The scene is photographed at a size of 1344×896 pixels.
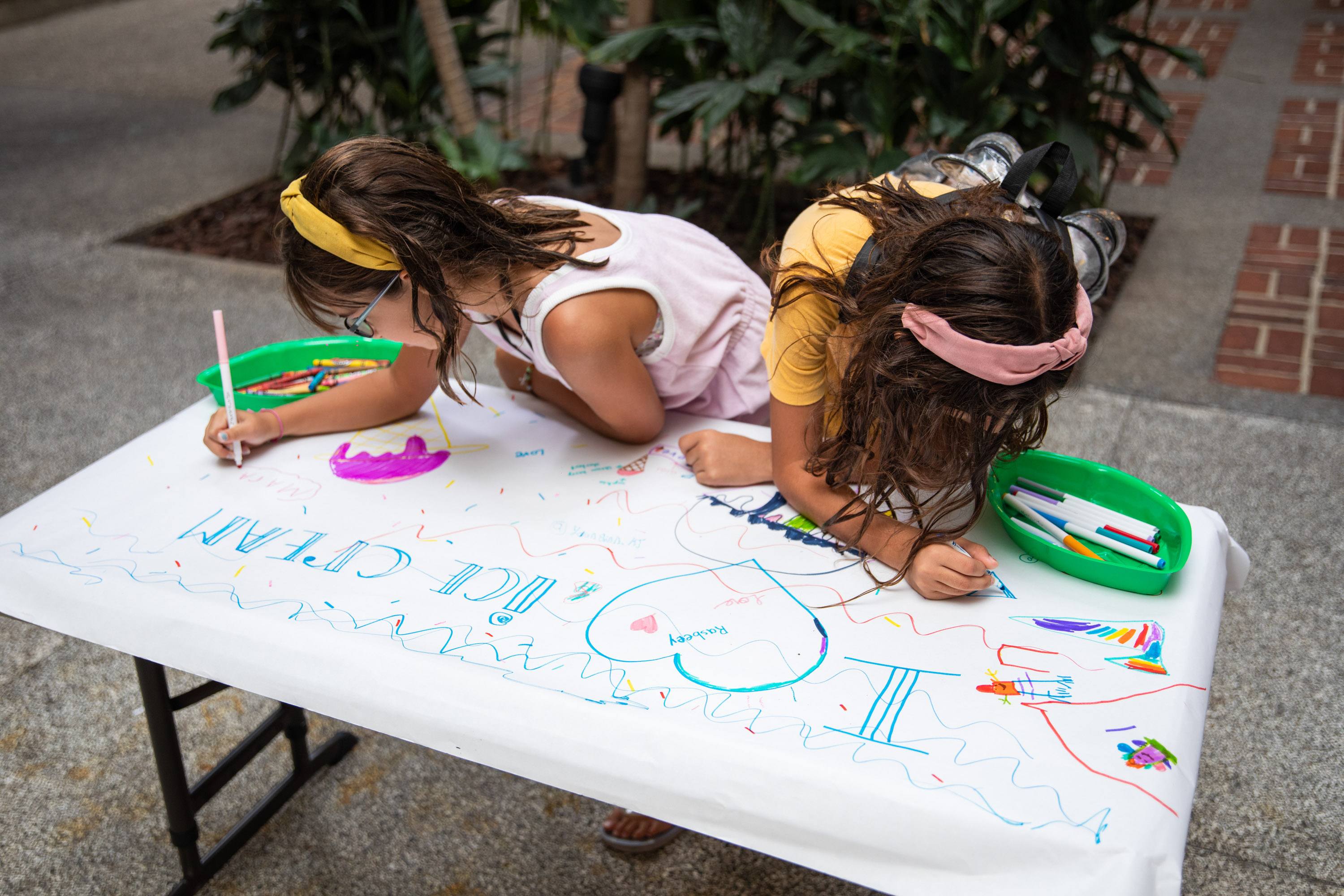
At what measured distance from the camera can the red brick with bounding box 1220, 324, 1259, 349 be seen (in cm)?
290

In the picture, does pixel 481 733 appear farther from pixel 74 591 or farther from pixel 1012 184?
pixel 1012 184

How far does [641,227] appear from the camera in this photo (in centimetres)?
144

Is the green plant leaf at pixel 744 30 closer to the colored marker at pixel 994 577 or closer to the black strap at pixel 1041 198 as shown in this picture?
the black strap at pixel 1041 198

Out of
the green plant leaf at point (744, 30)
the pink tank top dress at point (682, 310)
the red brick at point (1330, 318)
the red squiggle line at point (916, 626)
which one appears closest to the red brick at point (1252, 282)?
the red brick at point (1330, 318)

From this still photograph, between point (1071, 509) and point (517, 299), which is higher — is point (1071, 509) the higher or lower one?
the lower one

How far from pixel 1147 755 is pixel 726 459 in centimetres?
61

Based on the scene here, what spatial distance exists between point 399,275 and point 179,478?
0.43m

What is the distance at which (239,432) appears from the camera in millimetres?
1331

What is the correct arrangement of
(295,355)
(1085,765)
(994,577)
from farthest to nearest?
(295,355) → (994,577) → (1085,765)

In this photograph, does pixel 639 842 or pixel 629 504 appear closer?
pixel 629 504

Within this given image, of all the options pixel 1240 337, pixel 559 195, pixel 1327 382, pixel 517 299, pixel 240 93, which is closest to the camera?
pixel 517 299

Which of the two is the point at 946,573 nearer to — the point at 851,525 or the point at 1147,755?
the point at 851,525

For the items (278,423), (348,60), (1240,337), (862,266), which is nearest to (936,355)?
(862,266)

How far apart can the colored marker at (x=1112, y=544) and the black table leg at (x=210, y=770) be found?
1031mm
